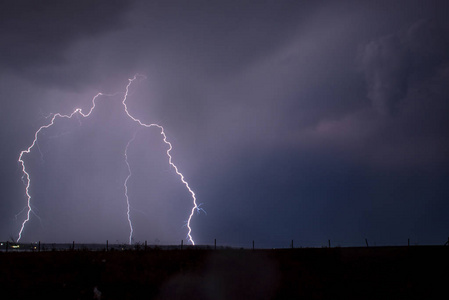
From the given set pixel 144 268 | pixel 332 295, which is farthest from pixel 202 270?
pixel 332 295

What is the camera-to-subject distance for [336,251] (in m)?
23.8

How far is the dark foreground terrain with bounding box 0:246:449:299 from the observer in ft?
55.0

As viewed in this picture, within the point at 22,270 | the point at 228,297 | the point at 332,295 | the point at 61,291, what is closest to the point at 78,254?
the point at 22,270

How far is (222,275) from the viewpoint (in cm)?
1923

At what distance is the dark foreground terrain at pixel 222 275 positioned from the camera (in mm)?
16766

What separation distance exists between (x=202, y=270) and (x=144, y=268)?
114 inches

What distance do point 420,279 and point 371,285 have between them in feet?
8.45

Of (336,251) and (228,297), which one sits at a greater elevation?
(336,251)

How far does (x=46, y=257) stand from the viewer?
2044cm

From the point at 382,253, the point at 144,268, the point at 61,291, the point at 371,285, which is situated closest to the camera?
the point at 61,291

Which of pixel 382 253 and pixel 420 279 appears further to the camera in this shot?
pixel 382 253

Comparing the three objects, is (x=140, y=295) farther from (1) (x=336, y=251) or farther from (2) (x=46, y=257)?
(1) (x=336, y=251)

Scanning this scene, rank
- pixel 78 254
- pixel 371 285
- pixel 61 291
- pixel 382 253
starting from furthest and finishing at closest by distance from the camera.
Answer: pixel 382 253 → pixel 78 254 → pixel 371 285 → pixel 61 291

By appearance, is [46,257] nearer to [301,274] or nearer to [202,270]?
[202,270]
